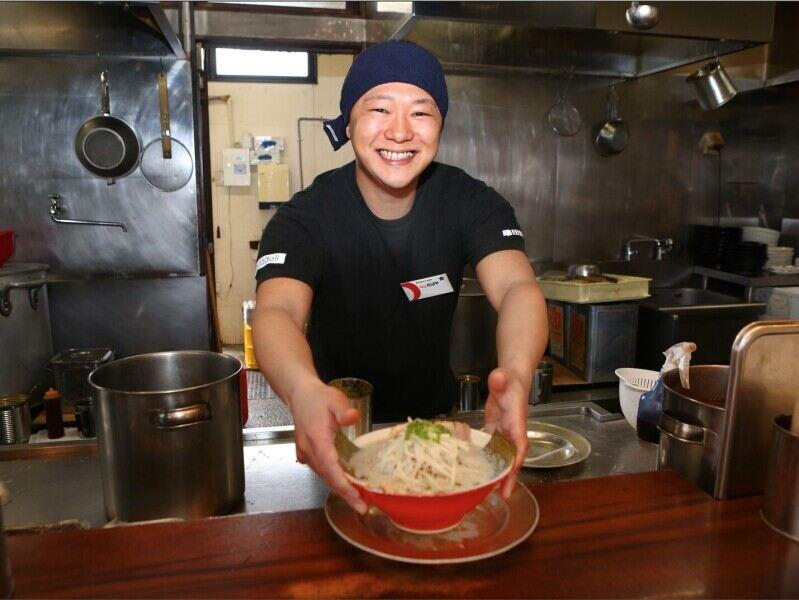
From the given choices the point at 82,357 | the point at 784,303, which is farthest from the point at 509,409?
the point at 784,303

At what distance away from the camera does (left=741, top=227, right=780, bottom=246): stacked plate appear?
4738mm

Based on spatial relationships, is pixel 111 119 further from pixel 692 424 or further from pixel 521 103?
pixel 692 424

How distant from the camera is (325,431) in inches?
38.3

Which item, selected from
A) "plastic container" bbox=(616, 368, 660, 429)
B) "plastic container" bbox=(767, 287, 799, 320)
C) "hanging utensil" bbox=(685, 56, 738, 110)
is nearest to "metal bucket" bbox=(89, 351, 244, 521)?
"plastic container" bbox=(616, 368, 660, 429)

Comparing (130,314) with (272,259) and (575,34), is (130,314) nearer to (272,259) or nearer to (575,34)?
(272,259)

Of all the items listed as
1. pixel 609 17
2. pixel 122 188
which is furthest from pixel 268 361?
pixel 122 188

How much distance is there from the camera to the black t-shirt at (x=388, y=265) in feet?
6.01

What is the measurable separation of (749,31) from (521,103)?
5.71 ft

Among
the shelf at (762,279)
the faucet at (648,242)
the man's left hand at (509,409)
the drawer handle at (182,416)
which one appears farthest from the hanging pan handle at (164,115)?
the shelf at (762,279)

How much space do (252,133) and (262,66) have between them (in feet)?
2.08

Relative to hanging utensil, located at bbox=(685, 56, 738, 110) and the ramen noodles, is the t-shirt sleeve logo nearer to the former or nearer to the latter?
the ramen noodles

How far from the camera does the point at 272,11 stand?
168 inches

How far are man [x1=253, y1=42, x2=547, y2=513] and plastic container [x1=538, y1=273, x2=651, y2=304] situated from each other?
1.68 meters

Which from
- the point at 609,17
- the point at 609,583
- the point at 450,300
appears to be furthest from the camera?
the point at 609,17
